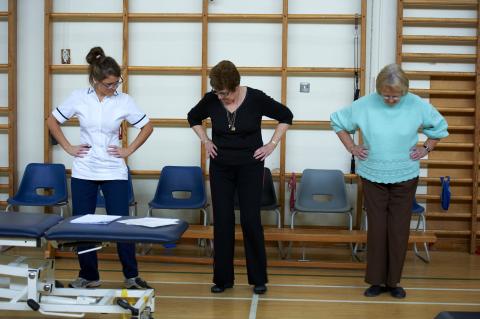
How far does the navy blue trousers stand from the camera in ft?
11.6

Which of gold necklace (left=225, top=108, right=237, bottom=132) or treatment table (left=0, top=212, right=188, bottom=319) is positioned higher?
gold necklace (left=225, top=108, right=237, bottom=132)

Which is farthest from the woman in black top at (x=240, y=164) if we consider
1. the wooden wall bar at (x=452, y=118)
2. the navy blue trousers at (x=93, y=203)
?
the wooden wall bar at (x=452, y=118)

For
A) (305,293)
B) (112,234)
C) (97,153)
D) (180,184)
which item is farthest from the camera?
(180,184)

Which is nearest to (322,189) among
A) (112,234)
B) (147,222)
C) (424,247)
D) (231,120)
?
(424,247)

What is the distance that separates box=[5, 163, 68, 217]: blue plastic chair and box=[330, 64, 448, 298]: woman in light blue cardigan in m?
2.67

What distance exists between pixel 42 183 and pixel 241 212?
2.39 metres

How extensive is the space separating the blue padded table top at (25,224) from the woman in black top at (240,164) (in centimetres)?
105

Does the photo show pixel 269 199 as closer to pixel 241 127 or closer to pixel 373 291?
pixel 373 291

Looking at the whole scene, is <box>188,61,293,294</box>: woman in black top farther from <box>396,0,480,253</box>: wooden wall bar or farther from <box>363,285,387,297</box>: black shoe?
<box>396,0,480,253</box>: wooden wall bar

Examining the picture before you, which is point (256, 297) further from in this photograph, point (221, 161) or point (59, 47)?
point (59, 47)

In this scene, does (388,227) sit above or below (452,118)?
below

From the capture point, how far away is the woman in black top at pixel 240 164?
3564 mm

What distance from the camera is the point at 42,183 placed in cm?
530

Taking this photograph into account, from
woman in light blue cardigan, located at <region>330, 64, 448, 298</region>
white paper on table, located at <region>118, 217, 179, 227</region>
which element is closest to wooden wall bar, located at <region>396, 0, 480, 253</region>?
woman in light blue cardigan, located at <region>330, 64, 448, 298</region>
